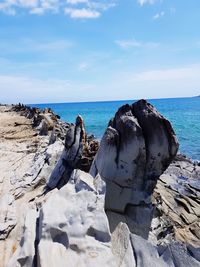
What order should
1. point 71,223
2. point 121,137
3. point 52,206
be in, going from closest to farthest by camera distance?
point 71,223 → point 52,206 → point 121,137

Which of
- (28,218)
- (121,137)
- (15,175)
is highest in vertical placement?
(121,137)

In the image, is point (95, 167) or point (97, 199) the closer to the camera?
point (97, 199)

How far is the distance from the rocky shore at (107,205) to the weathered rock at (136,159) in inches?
0.7

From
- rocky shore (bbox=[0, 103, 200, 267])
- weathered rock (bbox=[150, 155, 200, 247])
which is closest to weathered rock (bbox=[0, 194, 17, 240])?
rocky shore (bbox=[0, 103, 200, 267])

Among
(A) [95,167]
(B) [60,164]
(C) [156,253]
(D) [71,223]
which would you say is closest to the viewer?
(C) [156,253]

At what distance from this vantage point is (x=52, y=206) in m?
5.29

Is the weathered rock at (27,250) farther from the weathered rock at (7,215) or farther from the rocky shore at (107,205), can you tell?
the weathered rock at (7,215)

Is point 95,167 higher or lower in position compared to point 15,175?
higher

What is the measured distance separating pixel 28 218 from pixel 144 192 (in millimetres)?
2368

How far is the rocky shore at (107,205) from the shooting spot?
4.57 metres

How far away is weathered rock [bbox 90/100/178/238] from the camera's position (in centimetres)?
662

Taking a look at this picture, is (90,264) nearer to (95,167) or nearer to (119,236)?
(119,236)

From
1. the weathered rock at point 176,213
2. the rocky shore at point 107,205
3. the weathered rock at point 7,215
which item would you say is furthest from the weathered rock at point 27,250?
the weathered rock at point 176,213

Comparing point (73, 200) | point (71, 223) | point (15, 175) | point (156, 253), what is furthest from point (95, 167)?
→ point (15, 175)
